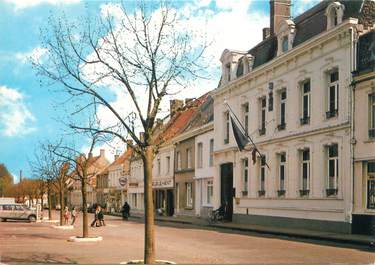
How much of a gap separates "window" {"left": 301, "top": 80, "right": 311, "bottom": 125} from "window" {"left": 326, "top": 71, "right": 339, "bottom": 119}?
6.13 ft

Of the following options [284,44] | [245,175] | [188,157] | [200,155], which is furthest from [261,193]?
[188,157]

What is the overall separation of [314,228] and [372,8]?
1050 cm

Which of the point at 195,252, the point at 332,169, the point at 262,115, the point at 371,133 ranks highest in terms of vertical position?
the point at 262,115

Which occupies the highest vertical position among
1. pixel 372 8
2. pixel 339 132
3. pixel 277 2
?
pixel 277 2

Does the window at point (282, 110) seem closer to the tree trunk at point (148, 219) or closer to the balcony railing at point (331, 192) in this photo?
the balcony railing at point (331, 192)

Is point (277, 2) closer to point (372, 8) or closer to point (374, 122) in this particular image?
point (372, 8)

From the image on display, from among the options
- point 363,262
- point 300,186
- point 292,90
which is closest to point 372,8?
point 292,90

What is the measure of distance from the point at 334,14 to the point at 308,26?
9.11 ft

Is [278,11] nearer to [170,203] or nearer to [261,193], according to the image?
[261,193]

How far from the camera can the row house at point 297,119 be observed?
89.3 ft

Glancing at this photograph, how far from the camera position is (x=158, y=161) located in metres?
62.1

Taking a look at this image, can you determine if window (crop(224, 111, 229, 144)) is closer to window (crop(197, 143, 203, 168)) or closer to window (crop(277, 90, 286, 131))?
window (crop(197, 143, 203, 168))

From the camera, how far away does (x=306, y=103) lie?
3105cm

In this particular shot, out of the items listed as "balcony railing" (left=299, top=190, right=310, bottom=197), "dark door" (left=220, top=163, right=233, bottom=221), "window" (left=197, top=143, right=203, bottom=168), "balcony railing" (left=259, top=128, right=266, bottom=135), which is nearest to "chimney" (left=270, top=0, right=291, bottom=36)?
"balcony railing" (left=259, top=128, right=266, bottom=135)
